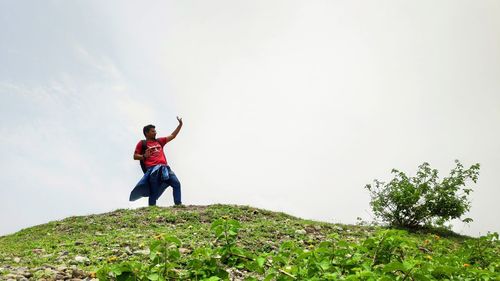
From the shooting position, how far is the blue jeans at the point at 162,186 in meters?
14.4

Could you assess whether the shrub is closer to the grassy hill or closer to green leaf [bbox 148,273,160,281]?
the grassy hill

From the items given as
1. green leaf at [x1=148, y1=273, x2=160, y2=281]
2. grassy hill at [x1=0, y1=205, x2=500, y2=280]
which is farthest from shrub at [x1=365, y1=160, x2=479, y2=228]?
green leaf at [x1=148, y1=273, x2=160, y2=281]

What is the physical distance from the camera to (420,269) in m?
3.34

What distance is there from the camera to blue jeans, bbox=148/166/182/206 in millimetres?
14414

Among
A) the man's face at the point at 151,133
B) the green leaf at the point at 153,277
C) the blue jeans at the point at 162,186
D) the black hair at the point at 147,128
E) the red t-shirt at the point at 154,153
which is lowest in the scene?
the green leaf at the point at 153,277

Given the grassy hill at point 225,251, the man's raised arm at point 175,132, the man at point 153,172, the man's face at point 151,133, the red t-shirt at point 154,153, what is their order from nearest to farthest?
1. the grassy hill at point 225,251
2. the man at point 153,172
3. the red t-shirt at point 154,153
4. the man's face at point 151,133
5. the man's raised arm at point 175,132

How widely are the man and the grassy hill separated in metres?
0.74

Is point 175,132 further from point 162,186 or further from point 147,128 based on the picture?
point 162,186

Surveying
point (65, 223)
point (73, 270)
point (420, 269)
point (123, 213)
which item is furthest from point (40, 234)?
point (420, 269)

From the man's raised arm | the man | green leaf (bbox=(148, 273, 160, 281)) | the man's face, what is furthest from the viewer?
the man's raised arm

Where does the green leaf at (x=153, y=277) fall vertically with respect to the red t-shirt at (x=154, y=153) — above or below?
below

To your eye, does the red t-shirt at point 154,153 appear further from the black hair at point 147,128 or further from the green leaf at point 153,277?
the green leaf at point 153,277

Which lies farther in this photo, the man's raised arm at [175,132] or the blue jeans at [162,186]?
the man's raised arm at [175,132]

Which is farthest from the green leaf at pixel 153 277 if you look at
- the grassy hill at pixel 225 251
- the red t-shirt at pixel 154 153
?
the red t-shirt at pixel 154 153
